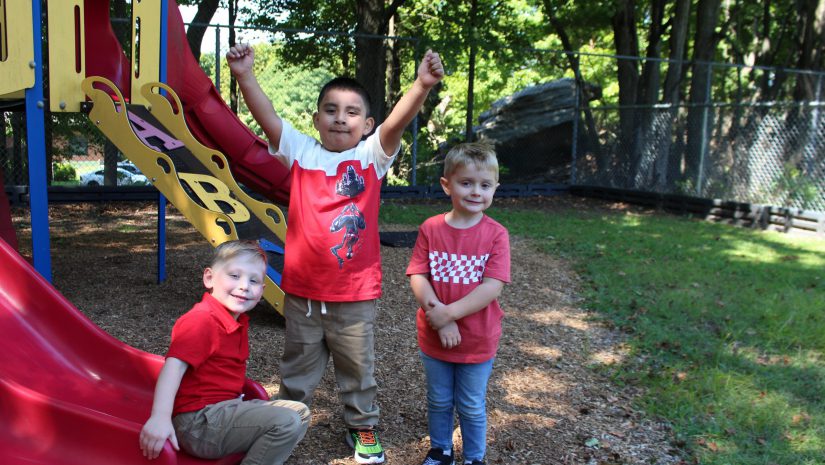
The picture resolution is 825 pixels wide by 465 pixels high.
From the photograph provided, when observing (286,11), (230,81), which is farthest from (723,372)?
(286,11)

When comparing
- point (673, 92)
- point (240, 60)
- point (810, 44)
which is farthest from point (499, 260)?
point (810, 44)

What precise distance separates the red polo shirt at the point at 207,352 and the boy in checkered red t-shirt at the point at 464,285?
2.33 feet

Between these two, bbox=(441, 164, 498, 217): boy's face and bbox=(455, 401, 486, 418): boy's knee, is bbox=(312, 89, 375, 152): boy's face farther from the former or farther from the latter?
bbox=(455, 401, 486, 418): boy's knee

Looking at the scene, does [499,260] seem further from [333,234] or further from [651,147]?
[651,147]

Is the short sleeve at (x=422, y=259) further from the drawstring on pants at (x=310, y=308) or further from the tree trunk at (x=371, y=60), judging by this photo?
the tree trunk at (x=371, y=60)

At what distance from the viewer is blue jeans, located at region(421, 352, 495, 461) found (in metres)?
2.63

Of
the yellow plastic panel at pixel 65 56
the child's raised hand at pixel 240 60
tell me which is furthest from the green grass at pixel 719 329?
the yellow plastic panel at pixel 65 56

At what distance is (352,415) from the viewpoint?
9.53 ft

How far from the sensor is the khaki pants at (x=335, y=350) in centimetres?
277

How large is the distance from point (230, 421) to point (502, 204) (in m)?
11.2

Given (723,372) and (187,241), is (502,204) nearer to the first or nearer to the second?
(187,241)

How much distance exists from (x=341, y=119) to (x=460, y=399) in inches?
47.8

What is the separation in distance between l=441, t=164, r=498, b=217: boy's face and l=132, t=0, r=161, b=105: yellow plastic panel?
2.50 m

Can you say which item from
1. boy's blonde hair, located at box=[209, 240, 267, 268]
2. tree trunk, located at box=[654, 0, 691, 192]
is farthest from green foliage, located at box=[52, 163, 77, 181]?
tree trunk, located at box=[654, 0, 691, 192]
